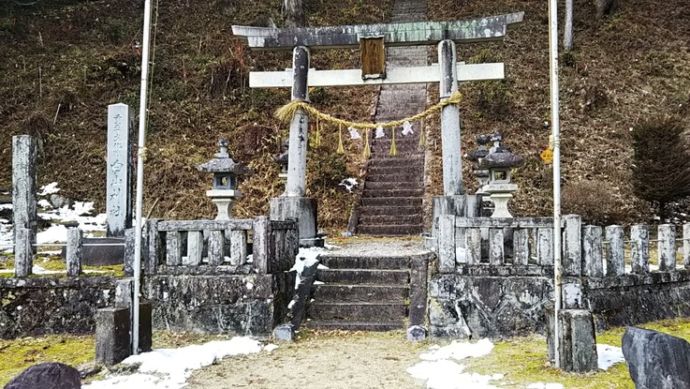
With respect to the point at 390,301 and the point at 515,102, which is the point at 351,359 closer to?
the point at 390,301

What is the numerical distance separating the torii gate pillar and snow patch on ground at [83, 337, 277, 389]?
356 cm

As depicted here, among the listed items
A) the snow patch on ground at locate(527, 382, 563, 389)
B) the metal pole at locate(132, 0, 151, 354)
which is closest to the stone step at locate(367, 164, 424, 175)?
the metal pole at locate(132, 0, 151, 354)

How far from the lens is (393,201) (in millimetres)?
14602

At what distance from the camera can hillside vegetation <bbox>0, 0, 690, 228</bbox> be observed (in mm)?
Answer: 15391

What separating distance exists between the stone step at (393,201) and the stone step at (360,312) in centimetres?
699

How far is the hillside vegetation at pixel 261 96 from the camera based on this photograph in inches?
606

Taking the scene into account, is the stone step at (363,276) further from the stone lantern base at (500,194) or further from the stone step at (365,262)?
the stone lantern base at (500,194)

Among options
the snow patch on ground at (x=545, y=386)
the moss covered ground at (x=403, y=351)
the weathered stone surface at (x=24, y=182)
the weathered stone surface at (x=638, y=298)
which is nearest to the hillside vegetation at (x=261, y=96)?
the weathered stone surface at (x=638, y=298)

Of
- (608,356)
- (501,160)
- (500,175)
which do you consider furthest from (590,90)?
(608,356)

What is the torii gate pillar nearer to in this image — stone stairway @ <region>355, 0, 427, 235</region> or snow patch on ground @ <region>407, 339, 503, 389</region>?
stone stairway @ <region>355, 0, 427, 235</region>

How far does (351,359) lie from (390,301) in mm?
1768

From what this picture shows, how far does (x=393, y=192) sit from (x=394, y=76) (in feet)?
15.5

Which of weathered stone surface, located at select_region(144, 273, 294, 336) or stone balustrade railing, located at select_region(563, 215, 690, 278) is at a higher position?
stone balustrade railing, located at select_region(563, 215, 690, 278)

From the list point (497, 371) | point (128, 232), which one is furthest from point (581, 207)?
point (128, 232)
